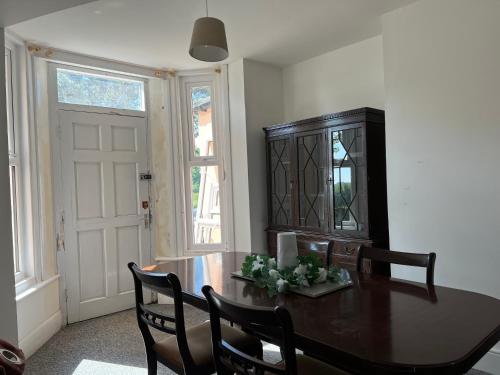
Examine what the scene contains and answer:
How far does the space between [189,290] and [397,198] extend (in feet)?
5.87

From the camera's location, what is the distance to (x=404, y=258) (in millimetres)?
2008

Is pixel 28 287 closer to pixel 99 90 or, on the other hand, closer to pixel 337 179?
pixel 99 90

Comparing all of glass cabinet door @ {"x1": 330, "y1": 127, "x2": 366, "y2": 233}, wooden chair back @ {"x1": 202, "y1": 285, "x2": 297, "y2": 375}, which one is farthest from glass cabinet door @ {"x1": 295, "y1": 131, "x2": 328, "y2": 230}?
wooden chair back @ {"x1": 202, "y1": 285, "x2": 297, "y2": 375}

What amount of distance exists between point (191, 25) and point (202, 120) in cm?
132

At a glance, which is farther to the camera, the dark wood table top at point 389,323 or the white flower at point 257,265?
the white flower at point 257,265

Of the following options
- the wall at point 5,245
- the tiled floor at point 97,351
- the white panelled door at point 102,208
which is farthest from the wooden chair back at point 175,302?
the white panelled door at point 102,208

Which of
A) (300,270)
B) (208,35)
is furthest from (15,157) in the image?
(300,270)

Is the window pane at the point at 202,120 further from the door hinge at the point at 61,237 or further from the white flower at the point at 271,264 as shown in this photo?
the white flower at the point at 271,264

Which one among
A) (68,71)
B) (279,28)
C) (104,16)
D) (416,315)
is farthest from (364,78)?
(68,71)

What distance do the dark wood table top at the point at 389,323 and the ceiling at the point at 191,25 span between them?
1.99m

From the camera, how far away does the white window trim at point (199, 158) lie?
162 inches

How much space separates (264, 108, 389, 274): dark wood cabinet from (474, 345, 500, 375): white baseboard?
1008 millimetres

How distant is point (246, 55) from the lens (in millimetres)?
3807

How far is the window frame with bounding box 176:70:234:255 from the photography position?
4.16m
